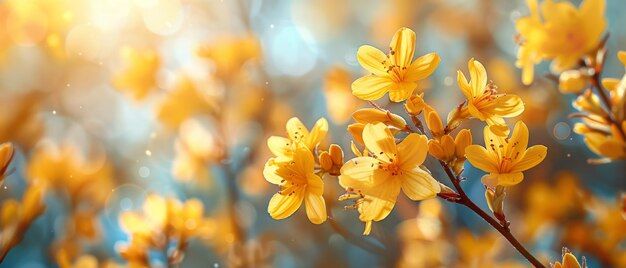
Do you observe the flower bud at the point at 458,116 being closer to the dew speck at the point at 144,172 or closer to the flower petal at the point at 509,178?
the flower petal at the point at 509,178

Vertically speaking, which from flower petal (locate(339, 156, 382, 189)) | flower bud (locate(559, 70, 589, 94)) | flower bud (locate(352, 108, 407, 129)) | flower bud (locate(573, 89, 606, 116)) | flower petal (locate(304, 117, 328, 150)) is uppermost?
flower bud (locate(559, 70, 589, 94))

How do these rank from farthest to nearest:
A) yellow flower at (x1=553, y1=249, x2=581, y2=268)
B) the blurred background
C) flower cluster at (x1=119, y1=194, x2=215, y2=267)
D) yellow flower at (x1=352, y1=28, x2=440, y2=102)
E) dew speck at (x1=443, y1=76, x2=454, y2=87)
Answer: dew speck at (x1=443, y1=76, x2=454, y2=87), the blurred background, flower cluster at (x1=119, y1=194, x2=215, y2=267), yellow flower at (x1=352, y1=28, x2=440, y2=102), yellow flower at (x1=553, y1=249, x2=581, y2=268)

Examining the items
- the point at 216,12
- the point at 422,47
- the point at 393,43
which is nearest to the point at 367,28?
the point at 422,47

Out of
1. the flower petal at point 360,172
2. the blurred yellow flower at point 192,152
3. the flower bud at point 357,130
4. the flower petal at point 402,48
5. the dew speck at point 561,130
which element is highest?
the flower petal at point 402,48

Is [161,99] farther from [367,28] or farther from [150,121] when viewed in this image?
[367,28]

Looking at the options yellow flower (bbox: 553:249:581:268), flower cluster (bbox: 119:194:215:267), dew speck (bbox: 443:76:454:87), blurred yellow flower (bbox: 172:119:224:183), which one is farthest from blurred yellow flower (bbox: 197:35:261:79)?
yellow flower (bbox: 553:249:581:268)

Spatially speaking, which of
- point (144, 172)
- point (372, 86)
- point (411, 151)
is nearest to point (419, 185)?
point (411, 151)

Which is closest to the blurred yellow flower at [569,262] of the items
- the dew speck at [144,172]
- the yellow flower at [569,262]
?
the yellow flower at [569,262]

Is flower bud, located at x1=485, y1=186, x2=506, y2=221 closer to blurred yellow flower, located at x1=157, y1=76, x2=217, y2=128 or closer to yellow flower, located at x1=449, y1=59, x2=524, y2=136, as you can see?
yellow flower, located at x1=449, y1=59, x2=524, y2=136
